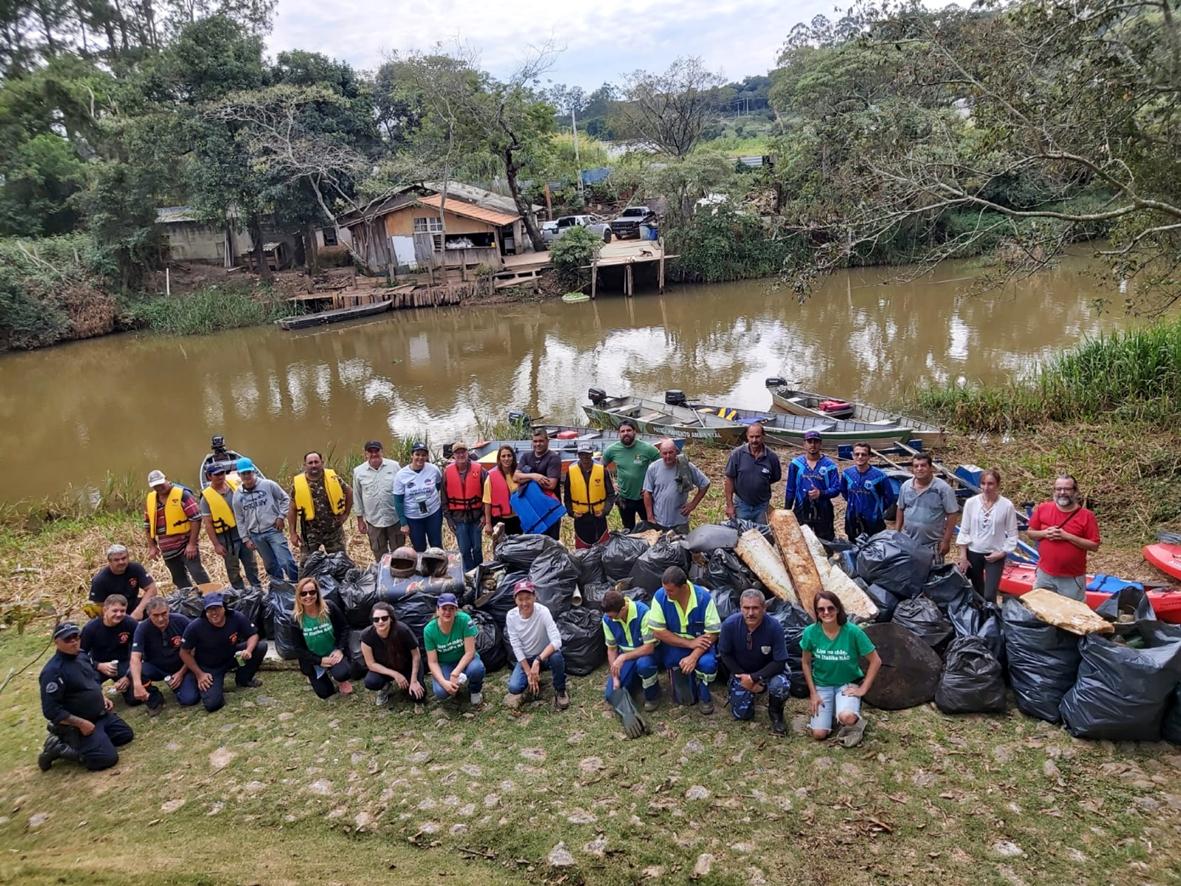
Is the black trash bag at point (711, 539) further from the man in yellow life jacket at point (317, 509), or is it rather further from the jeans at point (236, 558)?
the jeans at point (236, 558)

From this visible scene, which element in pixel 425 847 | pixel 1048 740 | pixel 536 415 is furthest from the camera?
pixel 536 415

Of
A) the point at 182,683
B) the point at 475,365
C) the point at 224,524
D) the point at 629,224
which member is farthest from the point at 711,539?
the point at 629,224

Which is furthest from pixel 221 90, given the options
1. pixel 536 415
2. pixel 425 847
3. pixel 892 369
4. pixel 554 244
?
pixel 425 847

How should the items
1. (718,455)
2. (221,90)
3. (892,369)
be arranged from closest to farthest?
(718,455) → (892,369) → (221,90)

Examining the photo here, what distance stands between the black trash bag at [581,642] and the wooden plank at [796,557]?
144 centimetres

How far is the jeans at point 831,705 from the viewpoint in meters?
4.36

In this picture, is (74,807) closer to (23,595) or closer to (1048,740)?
(23,595)

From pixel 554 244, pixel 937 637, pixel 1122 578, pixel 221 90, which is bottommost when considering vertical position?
pixel 1122 578

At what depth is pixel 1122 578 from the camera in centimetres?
646

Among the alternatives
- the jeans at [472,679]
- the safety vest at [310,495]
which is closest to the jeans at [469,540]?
the safety vest at [310,495]

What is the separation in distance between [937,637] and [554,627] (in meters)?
2.47

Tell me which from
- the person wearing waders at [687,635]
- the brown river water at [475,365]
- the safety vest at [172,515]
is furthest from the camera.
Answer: the brown river water at [475,365]

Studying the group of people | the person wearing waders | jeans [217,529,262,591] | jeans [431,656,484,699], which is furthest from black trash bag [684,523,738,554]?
jeans [217,529,262,591]

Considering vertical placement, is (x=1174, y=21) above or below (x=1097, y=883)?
above
